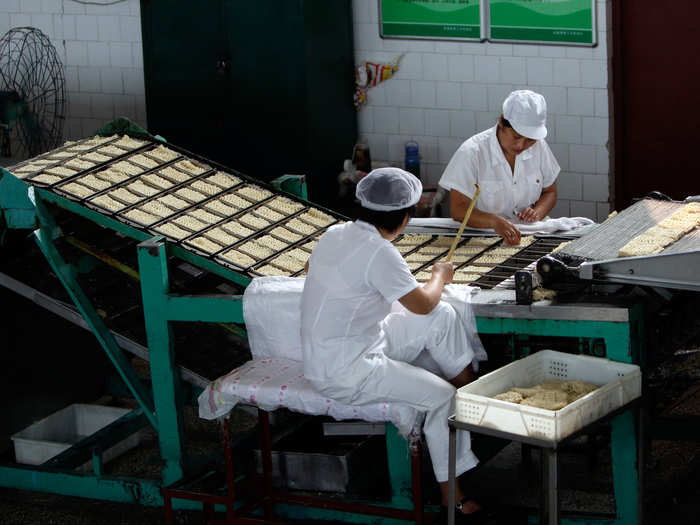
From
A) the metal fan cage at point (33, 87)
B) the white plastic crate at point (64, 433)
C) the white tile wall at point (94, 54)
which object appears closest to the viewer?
the white plastic crate at point (64, 433)

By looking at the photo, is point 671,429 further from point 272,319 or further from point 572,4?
point 572,4

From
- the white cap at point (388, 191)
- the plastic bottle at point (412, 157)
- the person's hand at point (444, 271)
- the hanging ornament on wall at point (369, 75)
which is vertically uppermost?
the hanging ornament on wall at point (369, 75)

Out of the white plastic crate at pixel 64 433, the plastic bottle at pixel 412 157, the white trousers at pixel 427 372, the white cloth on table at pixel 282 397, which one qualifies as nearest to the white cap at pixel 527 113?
the white trousers at pixel 427 372

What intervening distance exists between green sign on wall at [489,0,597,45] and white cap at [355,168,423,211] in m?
3.29

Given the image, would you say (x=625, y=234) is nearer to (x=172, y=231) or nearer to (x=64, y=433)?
(x=172, y=231)

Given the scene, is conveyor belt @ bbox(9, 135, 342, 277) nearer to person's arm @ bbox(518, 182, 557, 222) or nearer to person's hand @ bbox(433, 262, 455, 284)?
person's hand @ bbox(433, 262, 455, 284)

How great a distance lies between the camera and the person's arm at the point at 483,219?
4.59 meters

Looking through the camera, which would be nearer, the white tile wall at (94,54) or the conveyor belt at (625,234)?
the conveyor belt at (625,234)

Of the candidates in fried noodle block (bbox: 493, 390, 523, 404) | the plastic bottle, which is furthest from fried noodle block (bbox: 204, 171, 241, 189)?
the plastic bottle

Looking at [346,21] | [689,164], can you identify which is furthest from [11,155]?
[689,164]

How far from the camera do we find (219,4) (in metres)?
7.20

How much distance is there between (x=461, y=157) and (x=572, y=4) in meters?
2.11

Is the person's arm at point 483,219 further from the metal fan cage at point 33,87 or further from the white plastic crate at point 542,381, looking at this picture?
the metal fan cage at point 33,87

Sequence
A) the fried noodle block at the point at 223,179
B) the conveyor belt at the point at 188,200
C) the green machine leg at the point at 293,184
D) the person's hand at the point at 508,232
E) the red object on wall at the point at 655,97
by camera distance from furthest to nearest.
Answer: the red object on wall at the point at 655,97 → the green machine leg at the point at 293,184 → the fried noodle block at the point at 223,179 → the person's hand at the point at 508,232 → the conveyor belt at the point at 188,200
